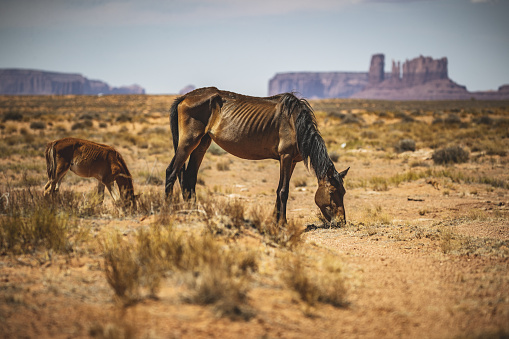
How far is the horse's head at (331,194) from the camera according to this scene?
23.2 feet

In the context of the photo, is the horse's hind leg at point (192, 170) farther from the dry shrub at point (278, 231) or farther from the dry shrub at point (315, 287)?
the dry shrub at point (315, 287)

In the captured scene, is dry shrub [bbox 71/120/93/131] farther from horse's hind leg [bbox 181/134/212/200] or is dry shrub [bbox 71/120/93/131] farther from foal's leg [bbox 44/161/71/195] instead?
horse's hind leg [bbox 181/134/212/200]

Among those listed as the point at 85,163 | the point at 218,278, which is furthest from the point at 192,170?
the point at 218,278

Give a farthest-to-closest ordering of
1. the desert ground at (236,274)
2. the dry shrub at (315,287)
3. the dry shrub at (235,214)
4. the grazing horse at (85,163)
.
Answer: the grazing horse at (85,163)
the dry shrub at (235,214)
the dry shrub at (315,287)
the desert ground at (236,274)

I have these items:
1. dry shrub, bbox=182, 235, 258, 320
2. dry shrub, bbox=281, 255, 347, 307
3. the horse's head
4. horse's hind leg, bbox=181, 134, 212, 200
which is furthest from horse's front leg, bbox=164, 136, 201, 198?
dry shrub, bbox=281, 255, 347, 307

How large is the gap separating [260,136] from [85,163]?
12.3ft

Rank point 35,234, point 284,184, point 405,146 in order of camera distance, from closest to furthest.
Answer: point 35,234, point 284,184, point 405,146

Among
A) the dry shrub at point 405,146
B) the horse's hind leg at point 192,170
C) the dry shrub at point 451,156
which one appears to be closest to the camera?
the horse's hind leg at point 192,170

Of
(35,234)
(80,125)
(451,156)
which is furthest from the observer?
(80,125)

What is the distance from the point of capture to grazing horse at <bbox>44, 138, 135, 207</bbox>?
8.03 meters

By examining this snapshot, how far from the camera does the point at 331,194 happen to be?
7.17m

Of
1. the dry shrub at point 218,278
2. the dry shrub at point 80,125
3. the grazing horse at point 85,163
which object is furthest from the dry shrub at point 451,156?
the dry shrub at point 80,125

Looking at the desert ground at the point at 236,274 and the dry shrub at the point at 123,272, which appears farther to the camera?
the dry shrub at the point at 123,272

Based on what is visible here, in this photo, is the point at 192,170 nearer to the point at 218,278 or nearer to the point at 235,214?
the point at 235,214
